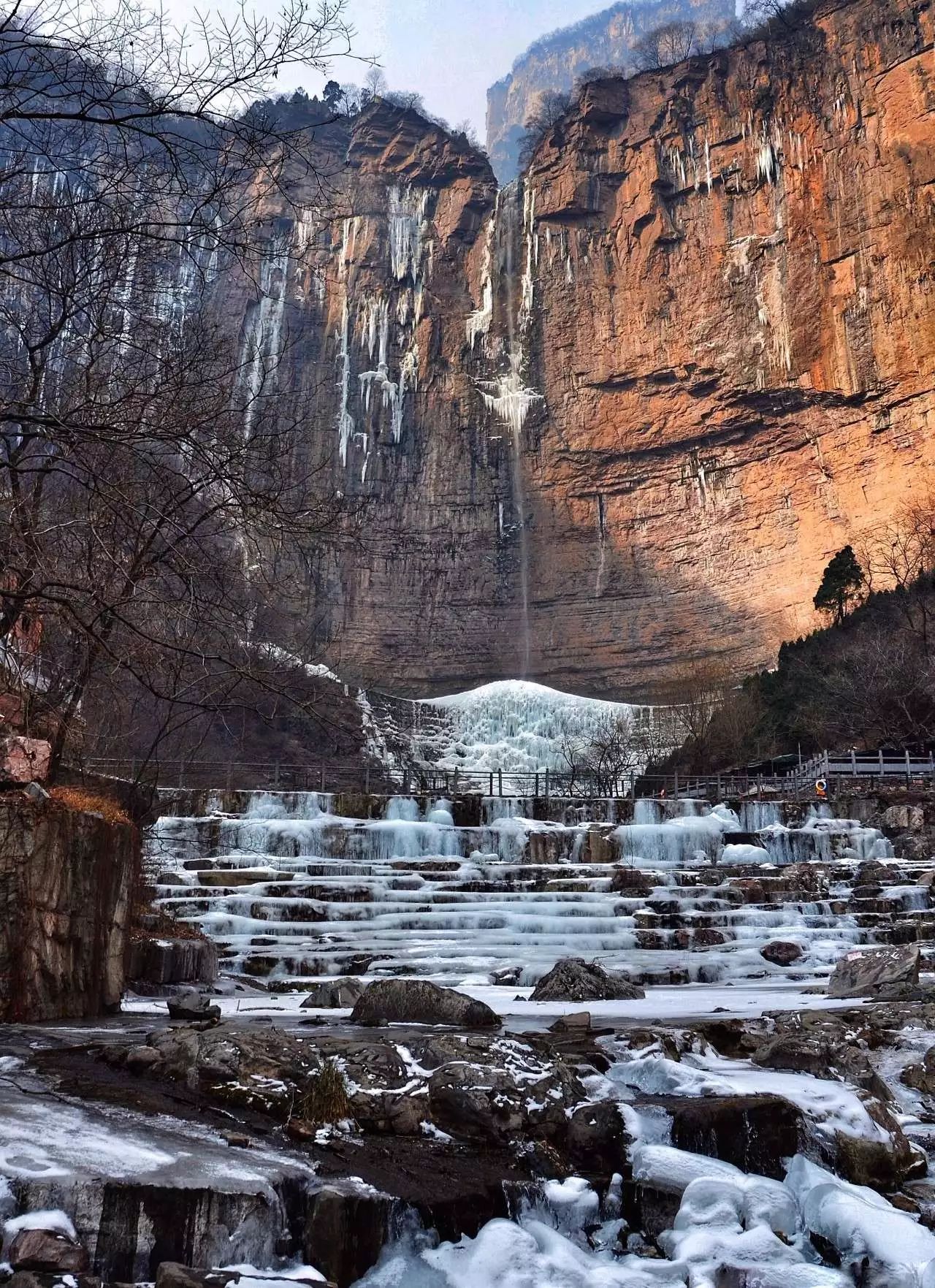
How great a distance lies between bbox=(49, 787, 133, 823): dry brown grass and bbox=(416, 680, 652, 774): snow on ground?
35.1 metres

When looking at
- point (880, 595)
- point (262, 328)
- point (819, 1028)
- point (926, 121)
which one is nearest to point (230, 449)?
point (819, 1028)

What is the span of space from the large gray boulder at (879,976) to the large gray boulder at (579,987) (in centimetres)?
178

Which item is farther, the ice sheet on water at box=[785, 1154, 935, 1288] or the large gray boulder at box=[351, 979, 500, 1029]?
the large gray boulder at box=[351, 979, 500, 1029]

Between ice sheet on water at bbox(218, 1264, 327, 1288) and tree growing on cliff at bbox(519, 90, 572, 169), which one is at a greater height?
tree growing on cliff at bbox(519, 90, 572, 169)

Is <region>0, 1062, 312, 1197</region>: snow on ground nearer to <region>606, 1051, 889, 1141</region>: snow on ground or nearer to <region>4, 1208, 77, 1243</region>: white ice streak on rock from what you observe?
<region>4, 1208, 77, 1243</region>: white ice streak on rock

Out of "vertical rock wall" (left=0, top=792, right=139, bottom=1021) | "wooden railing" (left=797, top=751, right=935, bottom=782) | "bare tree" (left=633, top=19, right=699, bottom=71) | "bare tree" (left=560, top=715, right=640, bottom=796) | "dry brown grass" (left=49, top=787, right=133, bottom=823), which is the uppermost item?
"bare tree" (left=633, top=19, right=699, bottom=71)

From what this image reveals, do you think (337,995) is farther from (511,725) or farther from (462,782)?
(511,725)

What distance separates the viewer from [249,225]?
4.93 m

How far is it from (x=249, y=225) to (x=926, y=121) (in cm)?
4622

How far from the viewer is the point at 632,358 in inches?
1992

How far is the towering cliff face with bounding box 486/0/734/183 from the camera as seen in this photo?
150 metres

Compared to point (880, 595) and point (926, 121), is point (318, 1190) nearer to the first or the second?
point (880, 595)

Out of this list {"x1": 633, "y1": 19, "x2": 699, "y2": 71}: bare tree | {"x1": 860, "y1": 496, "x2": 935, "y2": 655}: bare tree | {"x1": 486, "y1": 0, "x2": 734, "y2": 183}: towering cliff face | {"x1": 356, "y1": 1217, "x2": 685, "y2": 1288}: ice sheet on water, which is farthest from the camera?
{"x1": 486, "y1": 0, "x2": 734, "y2": 183}: towering cliff face

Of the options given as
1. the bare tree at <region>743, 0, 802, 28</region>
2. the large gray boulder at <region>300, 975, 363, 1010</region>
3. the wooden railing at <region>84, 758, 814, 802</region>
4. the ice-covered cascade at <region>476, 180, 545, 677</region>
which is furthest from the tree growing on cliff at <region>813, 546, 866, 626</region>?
the large gray boulder at <region>300, 975, 363, 1010</region>
